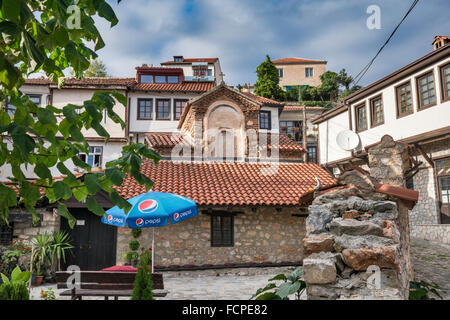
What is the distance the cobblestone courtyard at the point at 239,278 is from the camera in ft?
27.2

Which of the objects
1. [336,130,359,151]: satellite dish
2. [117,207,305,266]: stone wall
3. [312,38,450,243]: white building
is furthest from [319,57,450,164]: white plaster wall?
[117,207,305,266]: stone wall

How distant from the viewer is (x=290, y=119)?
112ft

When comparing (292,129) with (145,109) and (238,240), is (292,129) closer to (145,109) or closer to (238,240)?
(145,109)

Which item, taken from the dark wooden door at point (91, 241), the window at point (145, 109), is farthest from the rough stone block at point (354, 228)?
the window at point (145, 109)

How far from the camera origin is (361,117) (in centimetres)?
1920

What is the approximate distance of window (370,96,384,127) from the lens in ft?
57.5

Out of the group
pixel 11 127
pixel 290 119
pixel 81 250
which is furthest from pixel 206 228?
pixel 290 119

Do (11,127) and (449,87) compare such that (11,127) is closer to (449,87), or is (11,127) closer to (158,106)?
(449,87)

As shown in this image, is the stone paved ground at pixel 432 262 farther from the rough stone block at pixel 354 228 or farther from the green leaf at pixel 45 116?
the green leaf at pixel 45 116

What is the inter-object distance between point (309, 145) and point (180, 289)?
24.8 meters

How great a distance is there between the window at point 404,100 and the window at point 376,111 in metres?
1.16

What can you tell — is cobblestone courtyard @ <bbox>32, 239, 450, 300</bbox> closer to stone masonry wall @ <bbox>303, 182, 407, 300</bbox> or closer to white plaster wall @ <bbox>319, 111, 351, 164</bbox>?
stone masonry wall @ <bbox>303, 182, 407, 300</bbox>

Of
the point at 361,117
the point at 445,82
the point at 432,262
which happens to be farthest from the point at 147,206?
the point at 361,117

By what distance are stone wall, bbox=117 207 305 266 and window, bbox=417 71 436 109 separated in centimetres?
749
